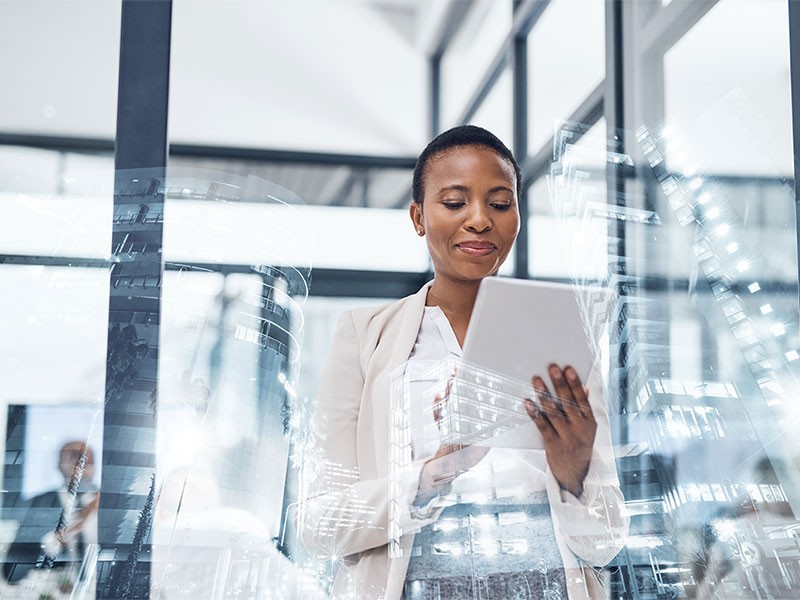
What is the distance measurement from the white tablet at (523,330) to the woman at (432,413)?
0.08 feet

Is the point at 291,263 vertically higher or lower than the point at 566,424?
higher

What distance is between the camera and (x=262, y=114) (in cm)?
108

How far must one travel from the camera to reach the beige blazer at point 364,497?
0.88 m

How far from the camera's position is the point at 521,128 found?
1.18 metres

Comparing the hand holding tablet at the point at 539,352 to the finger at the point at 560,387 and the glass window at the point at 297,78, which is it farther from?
the glass window at the point at 297,78

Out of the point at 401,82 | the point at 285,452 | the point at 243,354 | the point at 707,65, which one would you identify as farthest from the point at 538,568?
the point at 707,65

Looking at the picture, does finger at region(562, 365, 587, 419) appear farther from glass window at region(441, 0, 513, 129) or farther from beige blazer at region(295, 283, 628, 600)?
glass window at region(441, 0, 513, 129)

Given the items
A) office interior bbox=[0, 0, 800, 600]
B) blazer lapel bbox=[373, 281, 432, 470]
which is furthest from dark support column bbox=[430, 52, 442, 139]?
blazer lapel bbox=[373, 281, 432, 470]

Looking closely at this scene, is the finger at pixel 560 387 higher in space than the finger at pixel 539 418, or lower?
higher

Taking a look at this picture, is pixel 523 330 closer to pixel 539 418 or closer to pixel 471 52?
pixel 539 418

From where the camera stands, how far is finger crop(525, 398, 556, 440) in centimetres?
91

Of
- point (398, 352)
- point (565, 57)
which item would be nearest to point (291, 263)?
point (398, 352)

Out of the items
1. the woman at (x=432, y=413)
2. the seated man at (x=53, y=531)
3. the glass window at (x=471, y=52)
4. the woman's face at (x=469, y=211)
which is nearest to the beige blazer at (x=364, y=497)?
the woman at (x=432, y=413)

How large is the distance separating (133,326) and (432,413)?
361mm
